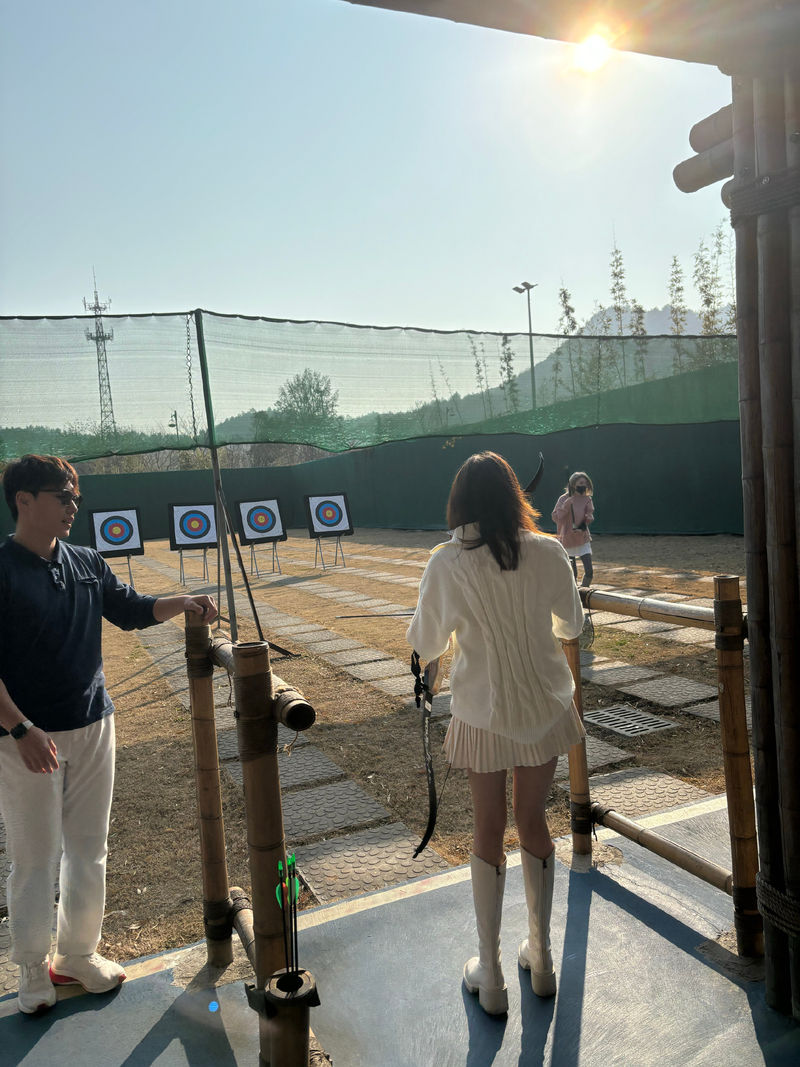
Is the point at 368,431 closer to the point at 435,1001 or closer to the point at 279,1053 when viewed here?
the point at 435,1001

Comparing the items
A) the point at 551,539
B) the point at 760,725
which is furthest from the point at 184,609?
Result: the point at 760,725

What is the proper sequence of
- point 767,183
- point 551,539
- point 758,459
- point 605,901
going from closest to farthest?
point 767,183, point 758,459, point 551,539, point 605,901

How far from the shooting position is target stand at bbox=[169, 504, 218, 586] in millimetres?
9250

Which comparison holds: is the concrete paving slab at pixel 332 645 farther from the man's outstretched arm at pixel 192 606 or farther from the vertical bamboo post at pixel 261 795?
the vertical bamboo post at pixel 261 795

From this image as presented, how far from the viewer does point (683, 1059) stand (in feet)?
5.14

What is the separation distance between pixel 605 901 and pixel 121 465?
82.5 feet

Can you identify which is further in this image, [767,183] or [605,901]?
[605,901]

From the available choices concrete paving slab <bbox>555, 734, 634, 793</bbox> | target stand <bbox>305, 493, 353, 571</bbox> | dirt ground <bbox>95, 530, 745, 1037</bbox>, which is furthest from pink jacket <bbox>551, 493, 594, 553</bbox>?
target stand <bbox>305, 493, 353, 571</bbox>

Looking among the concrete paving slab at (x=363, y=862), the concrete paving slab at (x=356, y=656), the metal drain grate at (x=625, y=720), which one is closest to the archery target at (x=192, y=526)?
the concrete paving slab at (x=356, y=656)

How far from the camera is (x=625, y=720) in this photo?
12.8 ft

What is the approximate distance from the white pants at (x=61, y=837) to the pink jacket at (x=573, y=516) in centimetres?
507

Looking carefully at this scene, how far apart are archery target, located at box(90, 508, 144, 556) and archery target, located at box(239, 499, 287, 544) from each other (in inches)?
56.5

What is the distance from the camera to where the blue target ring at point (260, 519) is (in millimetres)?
10359

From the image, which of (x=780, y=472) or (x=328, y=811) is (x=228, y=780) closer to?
(x=328, y=811)
